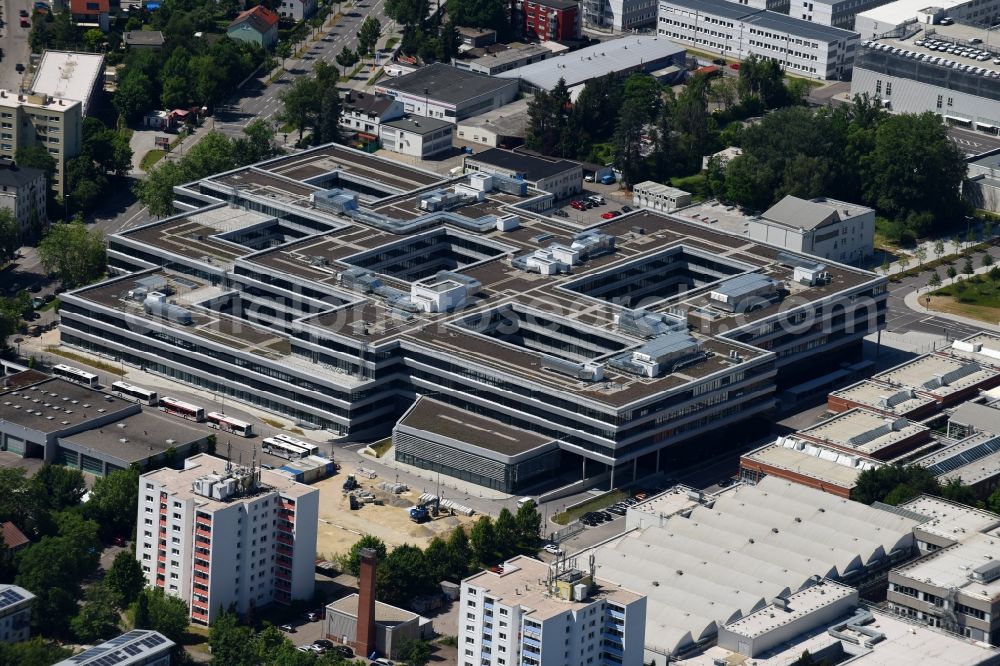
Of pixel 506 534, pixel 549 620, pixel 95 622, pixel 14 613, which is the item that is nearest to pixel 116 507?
pixel 95 622

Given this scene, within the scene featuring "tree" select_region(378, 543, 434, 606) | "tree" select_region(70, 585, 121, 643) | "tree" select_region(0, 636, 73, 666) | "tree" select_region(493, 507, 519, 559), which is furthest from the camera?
"tree" select_region(493, 507, 519, 559)

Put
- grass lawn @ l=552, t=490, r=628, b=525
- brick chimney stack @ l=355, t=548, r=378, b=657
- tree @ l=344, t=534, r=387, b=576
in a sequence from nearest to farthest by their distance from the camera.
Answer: brick chimney stack @ l=355, t=548, r=378, b=657 → tree @ l=344, t=534, r=387, b=576 → grass lawn @ l=552, t=490, r=628, b=525

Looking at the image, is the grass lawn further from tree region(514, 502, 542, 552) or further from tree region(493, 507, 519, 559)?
tree region(493, 507, 519, 559)

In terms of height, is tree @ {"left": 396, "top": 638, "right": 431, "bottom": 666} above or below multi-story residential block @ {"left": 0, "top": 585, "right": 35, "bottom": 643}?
below

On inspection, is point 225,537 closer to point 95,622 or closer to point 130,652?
point 95,622

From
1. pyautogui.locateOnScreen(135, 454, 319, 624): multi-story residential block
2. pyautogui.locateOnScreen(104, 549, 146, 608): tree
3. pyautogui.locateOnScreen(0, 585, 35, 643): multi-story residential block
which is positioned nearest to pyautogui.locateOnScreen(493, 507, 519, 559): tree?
pyautogui.locateOnScreen(135, 454, 319, 624): multi-story residential block

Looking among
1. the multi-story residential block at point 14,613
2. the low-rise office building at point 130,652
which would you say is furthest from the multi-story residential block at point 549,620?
the multi-story residential block at point 14,613
